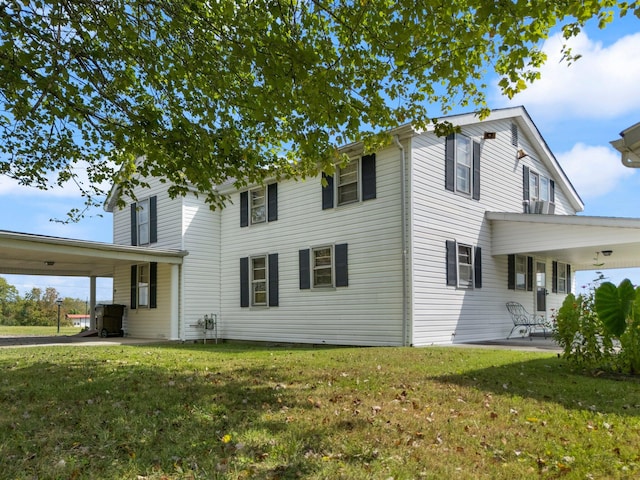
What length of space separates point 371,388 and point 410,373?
3.99ft

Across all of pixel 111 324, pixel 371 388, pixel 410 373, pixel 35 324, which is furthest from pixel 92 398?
pixel 35 324

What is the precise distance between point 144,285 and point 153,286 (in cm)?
74

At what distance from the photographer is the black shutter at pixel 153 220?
1596cm

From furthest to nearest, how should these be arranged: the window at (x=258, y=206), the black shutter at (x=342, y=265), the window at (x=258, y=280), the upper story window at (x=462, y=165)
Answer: the window at (x=258, y=206)
the window at (x=258, y=280)
the upper story window at (x=462, y=165)
the black shutter at (x=342, y=265)

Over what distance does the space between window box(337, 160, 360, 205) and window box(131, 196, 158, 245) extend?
7345 millimetres

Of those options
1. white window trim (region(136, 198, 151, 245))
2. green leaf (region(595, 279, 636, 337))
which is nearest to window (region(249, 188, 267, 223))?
white window trim (region(136, 198, 151, 245))

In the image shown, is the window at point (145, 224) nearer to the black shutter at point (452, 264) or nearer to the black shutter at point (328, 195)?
the black shutter at point (328, 195)

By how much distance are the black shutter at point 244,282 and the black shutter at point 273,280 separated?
43.3 inches

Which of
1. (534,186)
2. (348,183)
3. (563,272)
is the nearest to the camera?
(348,183)

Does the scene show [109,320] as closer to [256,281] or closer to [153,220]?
[153,220]

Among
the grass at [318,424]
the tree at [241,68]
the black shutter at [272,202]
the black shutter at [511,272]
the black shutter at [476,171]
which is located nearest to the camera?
the grass at [318,424]

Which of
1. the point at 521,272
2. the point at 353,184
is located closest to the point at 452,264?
the point at 353,184

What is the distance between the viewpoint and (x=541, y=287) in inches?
591

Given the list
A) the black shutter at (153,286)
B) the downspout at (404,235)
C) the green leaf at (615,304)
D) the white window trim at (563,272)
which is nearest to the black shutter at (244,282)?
the black shutter at (153,286)
